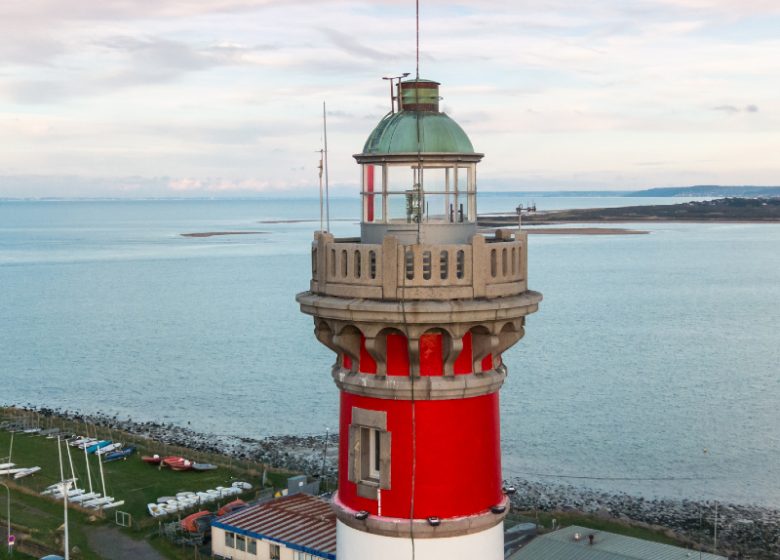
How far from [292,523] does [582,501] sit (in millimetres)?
19174

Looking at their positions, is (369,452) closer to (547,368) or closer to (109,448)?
(109,448)

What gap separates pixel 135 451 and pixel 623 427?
29.7 meters

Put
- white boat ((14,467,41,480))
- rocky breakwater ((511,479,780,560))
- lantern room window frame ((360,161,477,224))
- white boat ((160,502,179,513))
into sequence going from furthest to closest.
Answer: white boat ((14,467,41,480)), rocky breakwater ((511,479,780,560)), white boat ((160,502,179,513)), lantern room window frame ((360,161,477,224))

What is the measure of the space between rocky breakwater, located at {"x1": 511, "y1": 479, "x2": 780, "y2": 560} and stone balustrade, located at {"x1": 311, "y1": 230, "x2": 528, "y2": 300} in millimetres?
38369

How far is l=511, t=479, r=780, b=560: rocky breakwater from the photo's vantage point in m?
46.1

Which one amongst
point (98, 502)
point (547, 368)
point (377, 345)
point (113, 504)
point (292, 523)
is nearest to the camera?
point (377, 345)

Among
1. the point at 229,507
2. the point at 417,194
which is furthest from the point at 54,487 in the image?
the point at 417,194

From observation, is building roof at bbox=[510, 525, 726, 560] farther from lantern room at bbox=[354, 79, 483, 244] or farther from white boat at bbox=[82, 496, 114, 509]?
lantern room at bbox=[354, 79, 483, 244]

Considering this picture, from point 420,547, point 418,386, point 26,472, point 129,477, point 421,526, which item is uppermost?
point 418,386

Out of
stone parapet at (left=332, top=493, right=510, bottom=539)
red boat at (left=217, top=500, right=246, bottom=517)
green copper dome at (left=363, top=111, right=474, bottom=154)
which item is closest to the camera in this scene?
stone parapet at (left=332, top=493, right=510, bottom=539)

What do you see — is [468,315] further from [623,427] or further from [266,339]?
[266,339]

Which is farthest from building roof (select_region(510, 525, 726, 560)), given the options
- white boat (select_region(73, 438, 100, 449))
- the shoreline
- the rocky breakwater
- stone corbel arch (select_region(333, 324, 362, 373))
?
white boat (select_region(73, 438, 100, 449))

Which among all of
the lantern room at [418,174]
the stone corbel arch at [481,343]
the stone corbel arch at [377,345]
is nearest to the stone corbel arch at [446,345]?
the stone corbel arch at [481,343]

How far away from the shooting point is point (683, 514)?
50.6 metres
